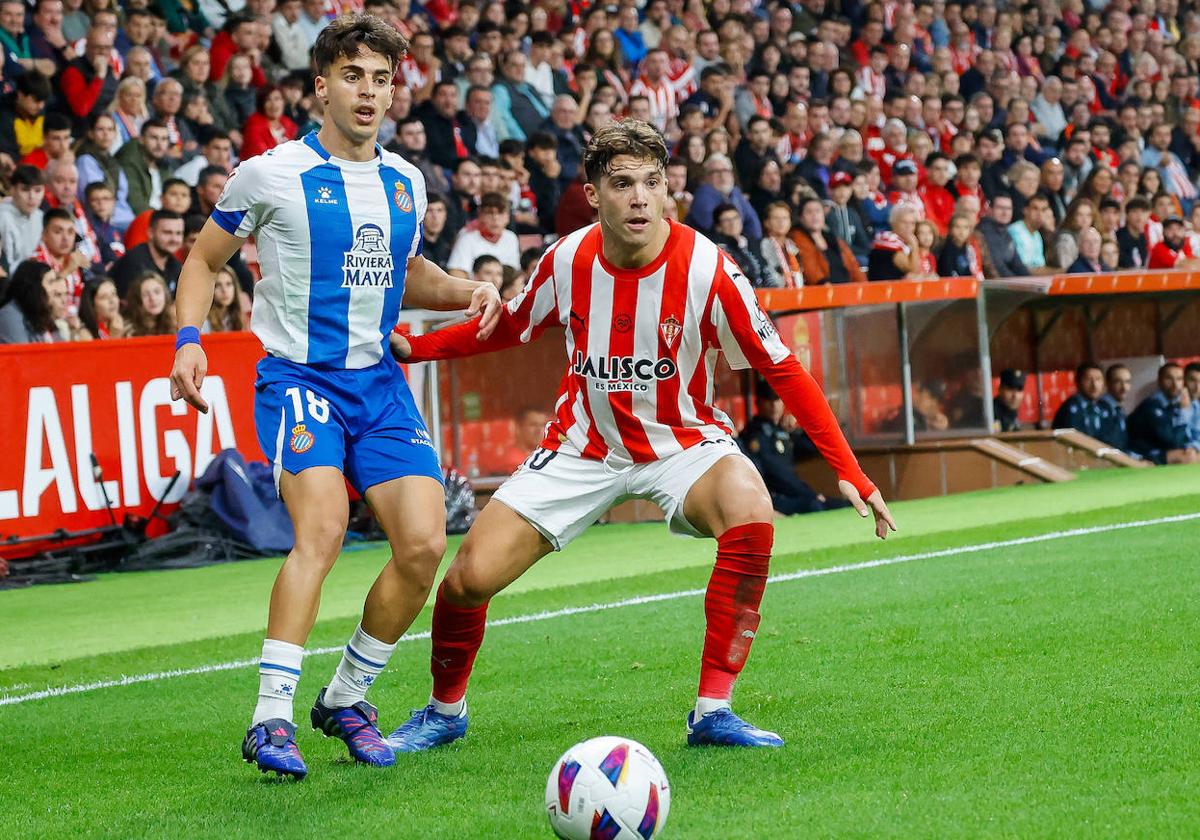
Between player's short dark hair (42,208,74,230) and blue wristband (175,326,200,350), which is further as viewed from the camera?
player's short dark hair (42,208,74,230)

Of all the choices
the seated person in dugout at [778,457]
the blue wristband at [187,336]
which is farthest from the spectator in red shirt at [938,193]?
the blue wristband at [187,336]

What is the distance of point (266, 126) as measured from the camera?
14.5 metres

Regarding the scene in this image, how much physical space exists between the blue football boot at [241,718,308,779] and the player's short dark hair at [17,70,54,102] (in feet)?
32.3

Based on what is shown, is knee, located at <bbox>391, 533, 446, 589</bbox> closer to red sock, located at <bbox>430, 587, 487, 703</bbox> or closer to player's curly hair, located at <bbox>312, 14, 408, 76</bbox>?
red sock, located at <bbox>430, 587, 487, 703</bbox>

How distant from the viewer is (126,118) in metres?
13.9

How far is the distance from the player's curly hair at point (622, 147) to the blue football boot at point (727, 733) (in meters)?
1.62

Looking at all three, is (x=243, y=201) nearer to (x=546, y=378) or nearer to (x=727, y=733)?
(x=727, y=733)

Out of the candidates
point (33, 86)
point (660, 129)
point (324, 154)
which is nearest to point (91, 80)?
point (33, 86)

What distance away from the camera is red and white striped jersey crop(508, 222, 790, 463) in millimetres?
5277

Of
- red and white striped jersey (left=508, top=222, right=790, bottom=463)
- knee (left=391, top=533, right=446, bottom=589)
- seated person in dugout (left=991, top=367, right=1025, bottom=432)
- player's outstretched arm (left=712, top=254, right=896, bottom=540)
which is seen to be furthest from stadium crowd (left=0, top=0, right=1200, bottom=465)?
player's outstretched arm (left=712, top=254, right=896, bottom=540)

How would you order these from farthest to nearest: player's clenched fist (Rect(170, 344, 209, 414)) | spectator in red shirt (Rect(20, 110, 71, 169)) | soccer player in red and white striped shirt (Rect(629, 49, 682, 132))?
1. soccer player in red and white striped shirt (Rect(629, 49, 682, 132))
2. spectator in red shirt (Rect(20, 110, 71, 169))
3. player's clenched fist (Rect(170, 344, 209, 414))

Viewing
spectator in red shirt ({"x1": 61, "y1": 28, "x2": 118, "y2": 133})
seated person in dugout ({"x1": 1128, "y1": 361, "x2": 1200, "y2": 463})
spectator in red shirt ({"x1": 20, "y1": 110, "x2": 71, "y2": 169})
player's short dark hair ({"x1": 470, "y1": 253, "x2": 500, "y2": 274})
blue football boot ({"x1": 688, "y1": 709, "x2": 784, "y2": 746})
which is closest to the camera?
blue football boot ({"x1": 688, "y1": 709, "x2": 784, "y2": 746})

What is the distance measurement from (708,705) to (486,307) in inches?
56.1

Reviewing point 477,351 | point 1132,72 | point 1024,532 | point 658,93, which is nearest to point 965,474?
point 1024,532
